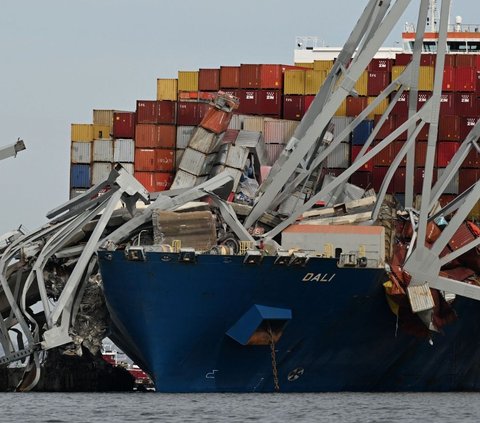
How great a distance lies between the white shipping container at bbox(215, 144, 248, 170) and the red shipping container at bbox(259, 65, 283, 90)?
23.1 feet

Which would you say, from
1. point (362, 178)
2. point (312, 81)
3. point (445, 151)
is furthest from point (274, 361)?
point (312, 81)

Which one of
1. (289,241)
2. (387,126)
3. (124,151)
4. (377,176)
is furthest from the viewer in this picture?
(387,126)

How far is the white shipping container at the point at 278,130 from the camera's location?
68.8m

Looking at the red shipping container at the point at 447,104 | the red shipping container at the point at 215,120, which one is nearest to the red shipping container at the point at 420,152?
the red shipping container at the point at 447,104

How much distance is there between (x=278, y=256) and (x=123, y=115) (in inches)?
611

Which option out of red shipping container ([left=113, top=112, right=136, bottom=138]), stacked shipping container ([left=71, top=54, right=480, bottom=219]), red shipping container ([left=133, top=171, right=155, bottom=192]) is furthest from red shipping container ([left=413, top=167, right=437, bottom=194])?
red shipping container ([left=113, top=112, right=136, bottom=138])

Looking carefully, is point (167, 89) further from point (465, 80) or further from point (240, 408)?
point (240, 408)

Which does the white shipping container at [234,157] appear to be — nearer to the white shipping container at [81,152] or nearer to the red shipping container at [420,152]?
the white shipping container at [81,152]

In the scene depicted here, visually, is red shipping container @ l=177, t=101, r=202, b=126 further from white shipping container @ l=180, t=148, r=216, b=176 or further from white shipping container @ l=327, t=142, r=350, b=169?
white shipping container @ l=327, t=142, r=350, b=169

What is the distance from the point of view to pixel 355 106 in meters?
70.1

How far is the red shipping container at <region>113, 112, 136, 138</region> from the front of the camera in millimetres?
68688

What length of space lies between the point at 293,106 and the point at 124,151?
283 inches

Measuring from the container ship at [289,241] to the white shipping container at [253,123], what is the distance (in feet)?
0.27

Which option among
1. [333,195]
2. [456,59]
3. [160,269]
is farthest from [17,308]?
[456,59]
